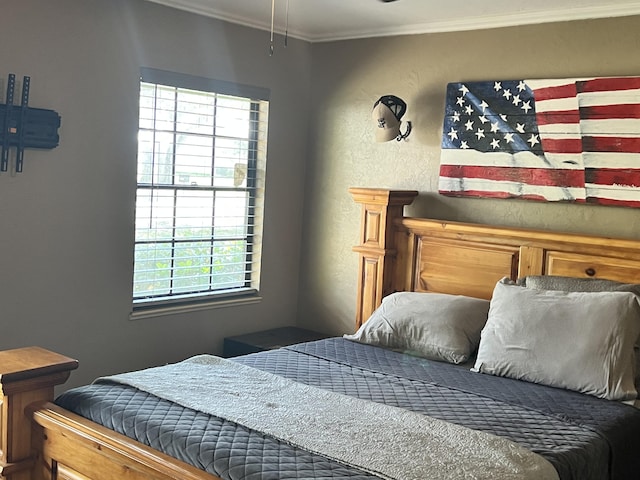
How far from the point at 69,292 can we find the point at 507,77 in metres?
2.56

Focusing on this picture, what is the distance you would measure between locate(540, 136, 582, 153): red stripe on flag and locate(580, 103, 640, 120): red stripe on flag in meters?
0.13

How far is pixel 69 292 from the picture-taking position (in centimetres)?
387

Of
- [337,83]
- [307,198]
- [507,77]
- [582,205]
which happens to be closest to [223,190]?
[307,198]

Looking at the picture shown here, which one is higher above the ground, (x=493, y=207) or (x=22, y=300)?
(x=493, y=207)

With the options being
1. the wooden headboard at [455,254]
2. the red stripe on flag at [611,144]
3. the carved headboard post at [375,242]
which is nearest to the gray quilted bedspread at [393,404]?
the wooden headboard at [455,254]

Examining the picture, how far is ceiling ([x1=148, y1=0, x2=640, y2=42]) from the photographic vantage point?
12.5 feet

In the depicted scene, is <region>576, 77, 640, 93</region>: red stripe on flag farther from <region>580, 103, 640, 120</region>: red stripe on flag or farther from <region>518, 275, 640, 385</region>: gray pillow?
<region>518, 275, 640, 385</region>: gray pillow

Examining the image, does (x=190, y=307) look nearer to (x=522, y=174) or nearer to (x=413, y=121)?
(x=413, y=121)

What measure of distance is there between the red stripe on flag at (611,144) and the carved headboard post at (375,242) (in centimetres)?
103

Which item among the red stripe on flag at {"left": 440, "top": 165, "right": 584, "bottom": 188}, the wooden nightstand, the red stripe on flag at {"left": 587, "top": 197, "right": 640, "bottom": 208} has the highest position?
the red stripe on flag at {"left": 440, "top": 165, "right": 584, "bottom": 188}

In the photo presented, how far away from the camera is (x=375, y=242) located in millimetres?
4398

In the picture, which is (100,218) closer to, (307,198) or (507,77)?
(307,198)

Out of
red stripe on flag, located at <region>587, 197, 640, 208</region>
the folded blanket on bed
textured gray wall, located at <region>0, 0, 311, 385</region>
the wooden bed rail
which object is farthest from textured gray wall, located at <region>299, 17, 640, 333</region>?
the wooden bed rail

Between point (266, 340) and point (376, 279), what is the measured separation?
782 mm
